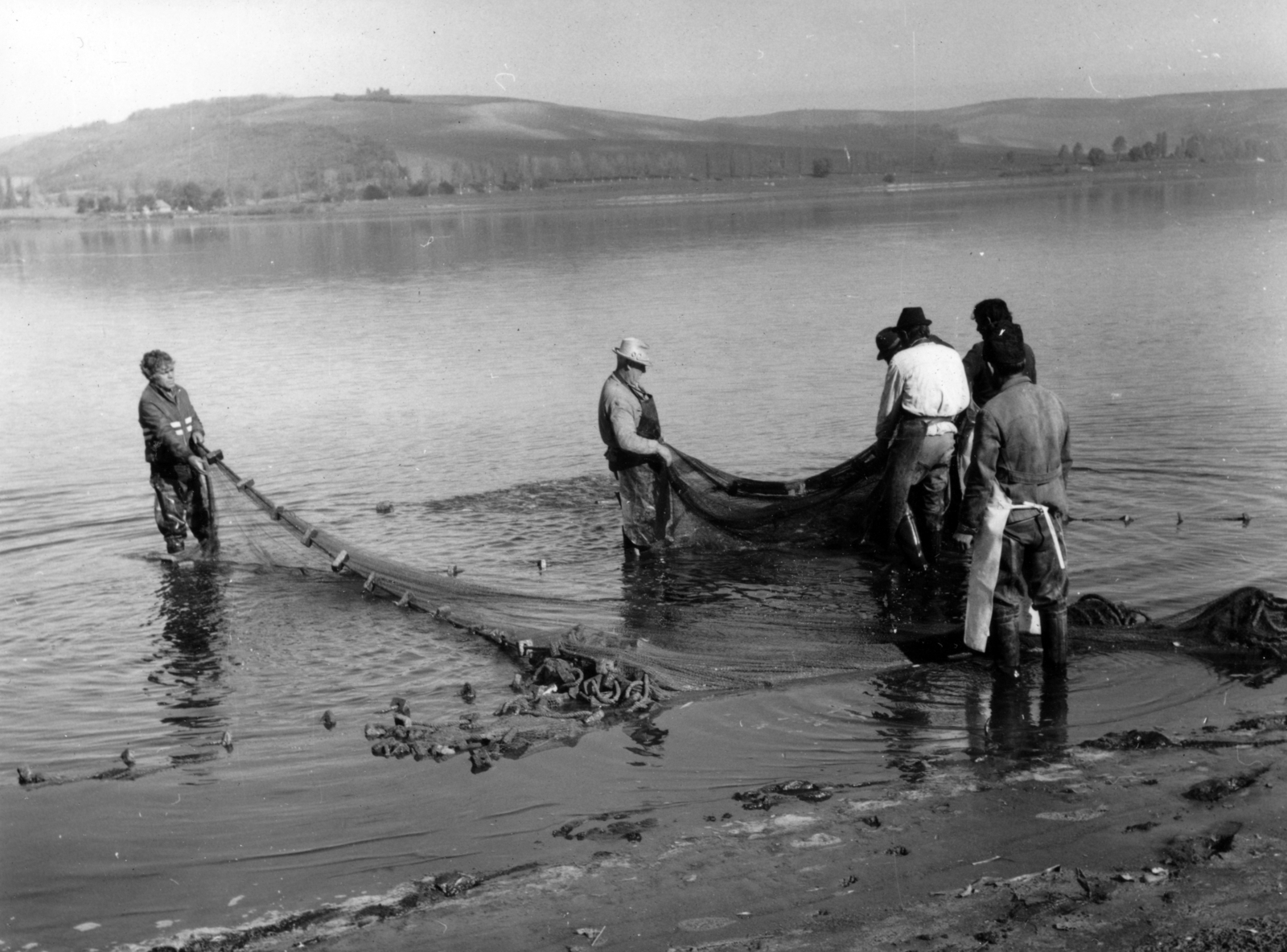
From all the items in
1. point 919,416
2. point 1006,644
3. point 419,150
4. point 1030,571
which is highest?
point 419,150

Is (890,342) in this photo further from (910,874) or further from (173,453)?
(173,453)

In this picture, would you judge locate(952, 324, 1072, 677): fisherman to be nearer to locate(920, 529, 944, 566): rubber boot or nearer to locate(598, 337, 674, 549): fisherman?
locate(920, 529, 944, 566): rubber boot

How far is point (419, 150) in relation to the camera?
162125 mm

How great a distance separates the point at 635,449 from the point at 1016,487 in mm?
3672

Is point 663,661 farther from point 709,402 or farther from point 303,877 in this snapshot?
point 709,402

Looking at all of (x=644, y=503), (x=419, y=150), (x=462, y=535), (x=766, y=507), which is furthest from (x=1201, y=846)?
(x=419, y=150)

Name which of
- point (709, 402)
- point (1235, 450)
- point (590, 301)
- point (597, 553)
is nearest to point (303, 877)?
point (597, 553)

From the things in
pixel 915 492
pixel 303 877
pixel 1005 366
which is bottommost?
pixel 303 877

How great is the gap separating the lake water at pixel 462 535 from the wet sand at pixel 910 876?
35cm

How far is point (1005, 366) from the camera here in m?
7.72

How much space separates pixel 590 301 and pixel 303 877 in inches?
1060

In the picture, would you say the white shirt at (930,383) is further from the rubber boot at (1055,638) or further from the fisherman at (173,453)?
the fisherman at (173,453)

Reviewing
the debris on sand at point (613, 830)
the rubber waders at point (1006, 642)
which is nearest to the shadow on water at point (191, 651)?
the debris on sand at point (613, 830)

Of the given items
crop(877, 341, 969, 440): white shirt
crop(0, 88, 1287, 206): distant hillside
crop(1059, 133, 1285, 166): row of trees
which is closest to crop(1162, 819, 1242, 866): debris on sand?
crop(877, 341, 969, 440): white shirt
